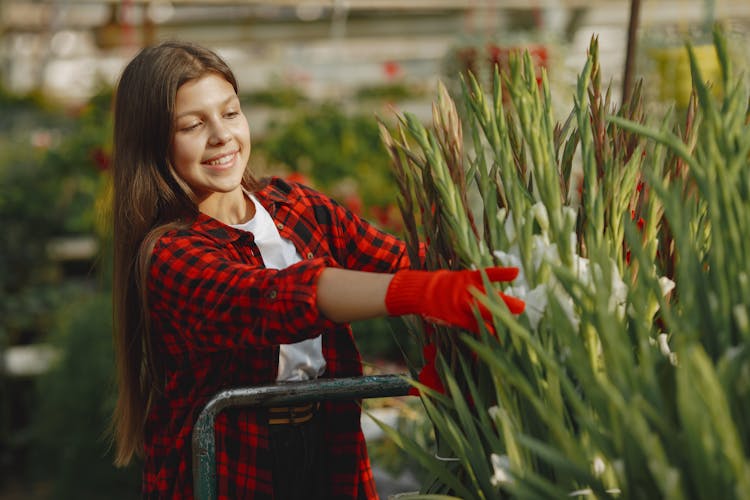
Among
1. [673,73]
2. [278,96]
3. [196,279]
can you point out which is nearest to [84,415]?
[673,73]

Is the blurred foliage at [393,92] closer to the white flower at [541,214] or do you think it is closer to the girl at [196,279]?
the girl at [196,279]

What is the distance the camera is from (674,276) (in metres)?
1.13

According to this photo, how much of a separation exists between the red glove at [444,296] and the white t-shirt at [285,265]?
53cm

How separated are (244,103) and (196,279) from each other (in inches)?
222

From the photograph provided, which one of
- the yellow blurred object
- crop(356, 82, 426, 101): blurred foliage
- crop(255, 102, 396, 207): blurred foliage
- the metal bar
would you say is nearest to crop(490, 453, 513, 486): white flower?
the metal bar

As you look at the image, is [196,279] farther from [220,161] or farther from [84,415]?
[84,415]

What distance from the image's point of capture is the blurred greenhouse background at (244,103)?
12.4ft

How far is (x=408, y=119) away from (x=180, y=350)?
649 millimetres

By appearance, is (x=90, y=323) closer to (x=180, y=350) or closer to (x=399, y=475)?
(x=399, y=475)

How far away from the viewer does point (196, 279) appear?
4.58 ft

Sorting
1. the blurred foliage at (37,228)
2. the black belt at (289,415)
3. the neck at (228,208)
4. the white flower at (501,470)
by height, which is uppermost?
the blurred foliage at (37,228)

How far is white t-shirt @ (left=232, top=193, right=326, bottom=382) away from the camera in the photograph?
64.5 inches

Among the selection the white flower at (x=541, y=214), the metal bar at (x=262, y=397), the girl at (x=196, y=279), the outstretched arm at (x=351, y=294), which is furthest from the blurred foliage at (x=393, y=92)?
the white flower at (x=541, y=214)

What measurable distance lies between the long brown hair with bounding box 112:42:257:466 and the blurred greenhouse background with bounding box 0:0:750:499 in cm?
32
